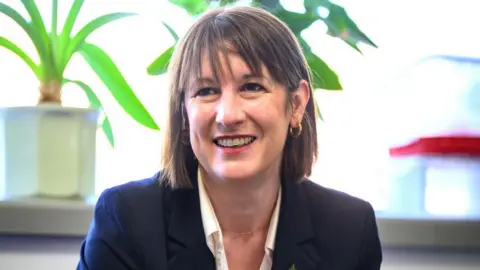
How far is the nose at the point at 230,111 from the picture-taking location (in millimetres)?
913

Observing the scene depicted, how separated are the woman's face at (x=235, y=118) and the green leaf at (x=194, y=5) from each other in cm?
39

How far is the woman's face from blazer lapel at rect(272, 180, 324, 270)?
14 cm

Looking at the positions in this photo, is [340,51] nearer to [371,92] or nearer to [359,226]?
[371,92]

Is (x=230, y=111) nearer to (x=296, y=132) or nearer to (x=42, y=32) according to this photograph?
(x=296, y=132)

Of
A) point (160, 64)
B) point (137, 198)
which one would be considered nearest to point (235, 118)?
point (137, 198)

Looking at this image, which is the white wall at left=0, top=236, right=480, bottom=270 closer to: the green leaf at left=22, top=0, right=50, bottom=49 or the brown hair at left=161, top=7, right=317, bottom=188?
the brown hair at left=161, top=7, right=317, bottom=188

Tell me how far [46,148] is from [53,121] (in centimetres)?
6

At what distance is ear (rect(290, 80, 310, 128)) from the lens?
1013mm

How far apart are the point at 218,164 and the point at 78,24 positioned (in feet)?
1.84

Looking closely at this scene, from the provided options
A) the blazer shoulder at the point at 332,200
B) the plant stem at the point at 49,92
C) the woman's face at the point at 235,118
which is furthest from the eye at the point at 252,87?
the plant stem at the point at 49,92

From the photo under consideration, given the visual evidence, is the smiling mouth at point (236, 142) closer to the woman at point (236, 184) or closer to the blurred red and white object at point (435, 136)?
the woman at point (236, 184)

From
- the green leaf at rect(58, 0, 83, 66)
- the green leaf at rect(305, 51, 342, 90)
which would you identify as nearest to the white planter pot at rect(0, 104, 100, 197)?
the green leaf at rect(58, 0, 83, 66)

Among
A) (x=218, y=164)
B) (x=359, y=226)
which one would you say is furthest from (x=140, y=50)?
(x=359, y=226)

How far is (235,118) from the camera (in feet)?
3.00
